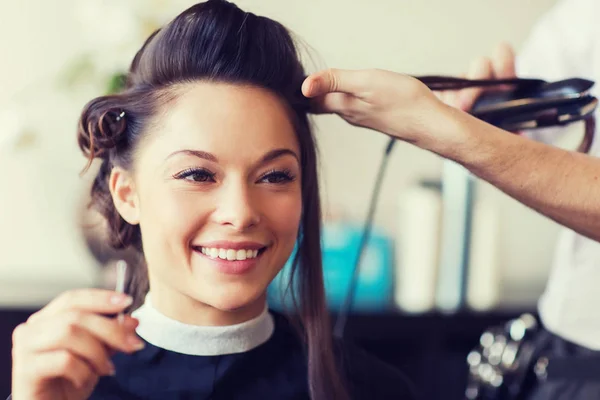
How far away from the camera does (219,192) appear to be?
816mm

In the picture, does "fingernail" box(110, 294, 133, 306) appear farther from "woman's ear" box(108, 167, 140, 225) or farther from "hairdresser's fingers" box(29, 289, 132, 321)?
"woman's ear" box(108, 167, 140, 225)

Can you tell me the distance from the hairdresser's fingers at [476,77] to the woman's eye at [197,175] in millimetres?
399

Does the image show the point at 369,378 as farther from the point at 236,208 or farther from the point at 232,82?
the point at 232,82

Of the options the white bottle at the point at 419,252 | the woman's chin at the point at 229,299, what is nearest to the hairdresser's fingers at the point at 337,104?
the woman's chin at the point at 229,299

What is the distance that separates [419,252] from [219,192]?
0.98m

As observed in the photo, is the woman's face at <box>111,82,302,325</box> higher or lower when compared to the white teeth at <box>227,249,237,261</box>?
higher

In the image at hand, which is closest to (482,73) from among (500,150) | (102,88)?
(500,150)

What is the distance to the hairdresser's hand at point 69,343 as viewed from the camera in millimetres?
664

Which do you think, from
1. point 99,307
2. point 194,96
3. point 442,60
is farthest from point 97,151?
point 442,60

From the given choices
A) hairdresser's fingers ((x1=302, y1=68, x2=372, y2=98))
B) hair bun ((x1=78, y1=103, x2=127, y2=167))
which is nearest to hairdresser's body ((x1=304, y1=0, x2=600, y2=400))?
hairdresser's fingers ((x1=302, y1=68, x2=372, y2=98))

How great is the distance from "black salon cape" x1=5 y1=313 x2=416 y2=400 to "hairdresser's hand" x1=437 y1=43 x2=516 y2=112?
1.29 feet

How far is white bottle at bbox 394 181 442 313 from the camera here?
1694 mm

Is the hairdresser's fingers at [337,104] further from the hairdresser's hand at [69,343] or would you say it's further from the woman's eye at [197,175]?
the hairdresser's hand at [69,343]

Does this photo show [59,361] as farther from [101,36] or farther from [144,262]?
[101,36]
